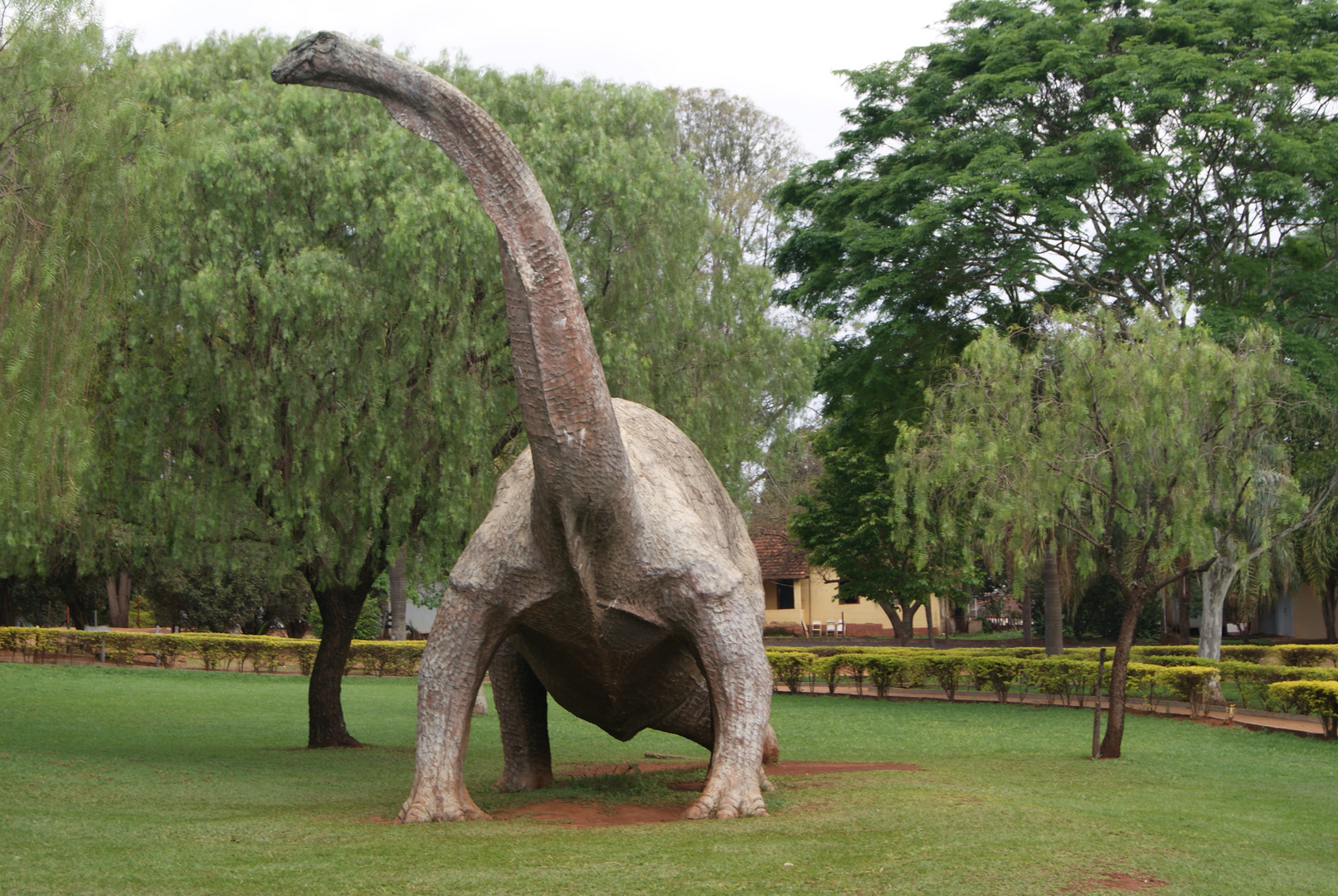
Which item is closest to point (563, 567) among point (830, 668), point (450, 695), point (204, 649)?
point (450, 695)

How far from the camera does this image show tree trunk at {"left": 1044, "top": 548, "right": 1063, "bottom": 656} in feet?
87.6

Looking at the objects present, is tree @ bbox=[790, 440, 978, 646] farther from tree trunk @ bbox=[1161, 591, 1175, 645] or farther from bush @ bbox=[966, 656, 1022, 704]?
tree trunk @ bbox=[1161, 591, 1175, 645]

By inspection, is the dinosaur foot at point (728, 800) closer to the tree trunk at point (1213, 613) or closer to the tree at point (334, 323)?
the tree at point (334, 323)

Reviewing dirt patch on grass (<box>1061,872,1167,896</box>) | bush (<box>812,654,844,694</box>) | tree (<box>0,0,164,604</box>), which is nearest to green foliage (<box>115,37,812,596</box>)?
tree (<box>0,0,164,604</box>)

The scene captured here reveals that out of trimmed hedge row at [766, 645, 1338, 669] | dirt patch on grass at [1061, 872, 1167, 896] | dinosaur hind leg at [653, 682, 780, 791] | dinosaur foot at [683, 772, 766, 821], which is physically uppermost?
dinosaur hind leg at [653, 682, 780, 791]

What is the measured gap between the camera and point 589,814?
27.5ft

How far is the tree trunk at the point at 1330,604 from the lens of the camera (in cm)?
3588

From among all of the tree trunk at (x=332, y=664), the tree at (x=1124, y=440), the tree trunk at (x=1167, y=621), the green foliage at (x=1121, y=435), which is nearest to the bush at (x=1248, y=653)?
the tree trunk at (x=1167, y=621)

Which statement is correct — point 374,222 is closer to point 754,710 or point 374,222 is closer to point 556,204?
point 556,204

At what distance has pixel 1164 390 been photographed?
44.0ft

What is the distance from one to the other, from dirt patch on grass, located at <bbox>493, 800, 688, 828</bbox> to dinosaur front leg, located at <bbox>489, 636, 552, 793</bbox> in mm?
790

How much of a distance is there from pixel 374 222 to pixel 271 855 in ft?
24.6

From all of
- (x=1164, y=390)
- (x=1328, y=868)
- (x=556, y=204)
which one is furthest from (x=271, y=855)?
(x=1164, y=390)

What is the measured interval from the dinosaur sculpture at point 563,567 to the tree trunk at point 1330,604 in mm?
31832
